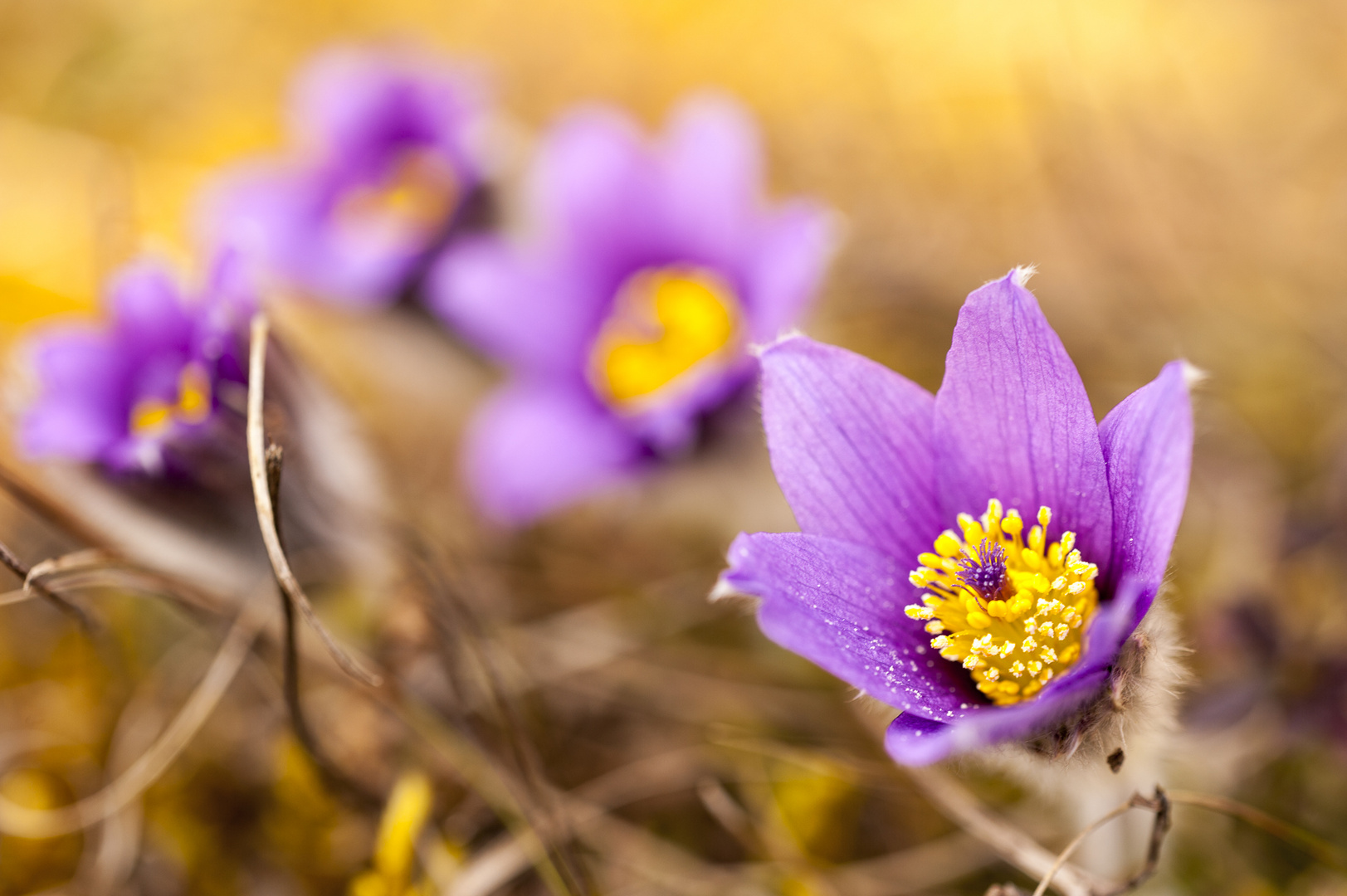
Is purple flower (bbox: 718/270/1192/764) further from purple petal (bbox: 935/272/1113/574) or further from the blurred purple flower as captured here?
the blurred purple flower

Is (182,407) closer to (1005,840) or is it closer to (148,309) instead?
(148,309)

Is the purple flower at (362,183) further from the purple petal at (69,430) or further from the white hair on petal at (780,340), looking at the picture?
the white hair on petal at (780,340)

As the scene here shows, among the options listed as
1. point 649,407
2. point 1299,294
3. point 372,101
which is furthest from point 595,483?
point 1299,294

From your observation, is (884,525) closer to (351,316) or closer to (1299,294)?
(351,316)

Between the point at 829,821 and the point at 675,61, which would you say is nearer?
the point at 829,821

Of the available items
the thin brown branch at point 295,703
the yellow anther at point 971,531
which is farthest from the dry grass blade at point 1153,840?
the thin brown branch at point 295,703
